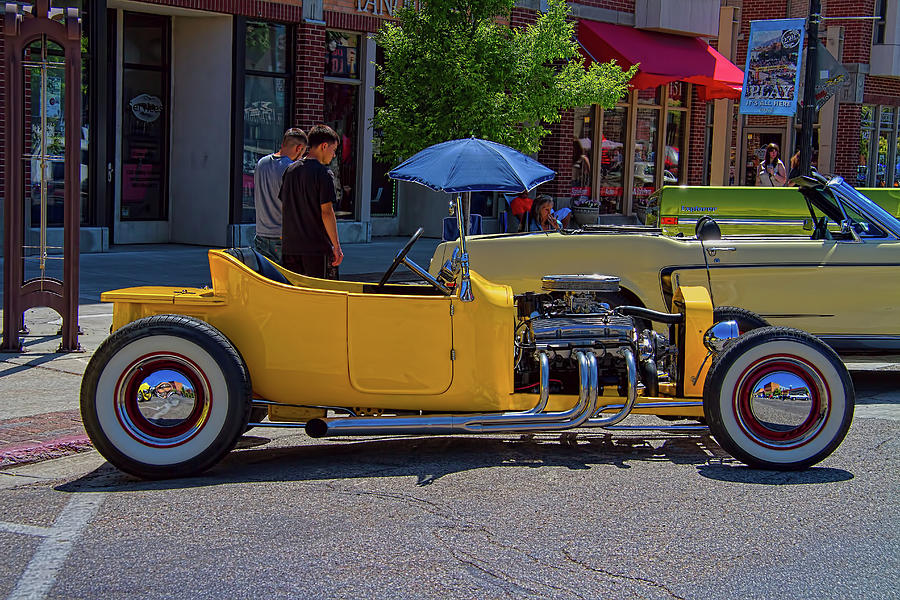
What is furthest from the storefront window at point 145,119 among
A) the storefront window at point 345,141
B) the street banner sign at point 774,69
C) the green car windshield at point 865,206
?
the green car windshield at point 865,206

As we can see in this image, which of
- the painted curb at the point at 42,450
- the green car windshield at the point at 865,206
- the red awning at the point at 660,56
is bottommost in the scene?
the painted curb at the point at 42,450

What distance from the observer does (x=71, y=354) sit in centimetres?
894

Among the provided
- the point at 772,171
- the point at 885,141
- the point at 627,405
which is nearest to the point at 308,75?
the point at 772,171

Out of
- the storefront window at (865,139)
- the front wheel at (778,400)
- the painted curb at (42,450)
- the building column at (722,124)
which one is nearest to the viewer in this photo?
the front wheel at (778,400)

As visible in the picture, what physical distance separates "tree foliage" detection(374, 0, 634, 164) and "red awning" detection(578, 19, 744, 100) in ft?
22.4

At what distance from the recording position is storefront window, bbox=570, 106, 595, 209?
22.3 m

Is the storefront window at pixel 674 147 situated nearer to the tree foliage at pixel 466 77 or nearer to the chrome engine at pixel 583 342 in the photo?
the tree foliage at pixel 466 77

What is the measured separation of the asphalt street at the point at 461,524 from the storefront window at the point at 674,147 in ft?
62.3

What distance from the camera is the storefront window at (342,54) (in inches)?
711

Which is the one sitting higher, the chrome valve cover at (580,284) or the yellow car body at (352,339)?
the chrome valve cover at (580,284)

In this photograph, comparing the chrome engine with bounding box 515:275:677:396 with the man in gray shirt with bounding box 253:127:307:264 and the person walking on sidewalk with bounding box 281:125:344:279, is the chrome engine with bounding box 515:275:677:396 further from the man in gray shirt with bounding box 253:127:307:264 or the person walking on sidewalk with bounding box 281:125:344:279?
the man in gray shirt with bounding box 253:127:307:264

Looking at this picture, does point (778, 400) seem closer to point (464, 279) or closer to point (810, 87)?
point (464, 279)

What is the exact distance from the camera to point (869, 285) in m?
8.49

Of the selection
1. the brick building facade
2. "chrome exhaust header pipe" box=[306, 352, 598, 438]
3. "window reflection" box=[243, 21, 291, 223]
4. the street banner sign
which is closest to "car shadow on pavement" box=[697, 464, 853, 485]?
"chrome exhaust header pipe" box=[306, 352, 598, 438]
